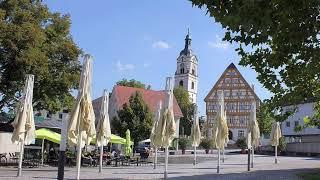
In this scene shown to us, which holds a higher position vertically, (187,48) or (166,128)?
(187,48)

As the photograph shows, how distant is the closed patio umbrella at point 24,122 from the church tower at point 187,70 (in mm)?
112592

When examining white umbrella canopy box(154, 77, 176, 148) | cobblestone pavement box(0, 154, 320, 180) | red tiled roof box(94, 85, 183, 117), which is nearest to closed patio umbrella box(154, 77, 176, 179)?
white umbrella canopy box(154, 77, 176, 148)

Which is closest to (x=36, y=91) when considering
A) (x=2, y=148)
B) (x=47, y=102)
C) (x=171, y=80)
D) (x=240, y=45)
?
(x=47, y=102)

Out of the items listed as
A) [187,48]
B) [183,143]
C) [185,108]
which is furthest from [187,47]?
[183,143]

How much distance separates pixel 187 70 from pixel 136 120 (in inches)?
3088

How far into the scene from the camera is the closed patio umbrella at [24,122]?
21688mm

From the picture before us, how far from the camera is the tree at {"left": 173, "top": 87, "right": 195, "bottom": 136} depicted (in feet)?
391

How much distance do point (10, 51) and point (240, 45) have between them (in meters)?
22.4

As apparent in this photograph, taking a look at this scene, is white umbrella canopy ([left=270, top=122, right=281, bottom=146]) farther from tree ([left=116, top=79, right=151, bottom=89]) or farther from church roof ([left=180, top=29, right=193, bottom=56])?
church roof ([left=180, top=29, right=193, bottom=56])

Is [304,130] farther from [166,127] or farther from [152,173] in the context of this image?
[166,127]

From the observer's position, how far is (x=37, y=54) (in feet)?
102

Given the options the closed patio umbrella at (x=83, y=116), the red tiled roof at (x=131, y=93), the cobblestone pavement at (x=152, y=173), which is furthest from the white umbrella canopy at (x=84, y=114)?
the red tiled roof at (x=131, y=93)

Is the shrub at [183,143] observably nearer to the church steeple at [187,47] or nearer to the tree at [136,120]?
the tree at [136,120]

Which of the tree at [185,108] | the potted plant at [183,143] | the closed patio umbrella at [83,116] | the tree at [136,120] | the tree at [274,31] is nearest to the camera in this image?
the tree at [274,31]
